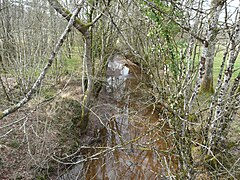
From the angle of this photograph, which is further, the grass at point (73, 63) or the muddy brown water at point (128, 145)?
the grass at point (73, 63)

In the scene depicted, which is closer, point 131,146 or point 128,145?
point 131,146

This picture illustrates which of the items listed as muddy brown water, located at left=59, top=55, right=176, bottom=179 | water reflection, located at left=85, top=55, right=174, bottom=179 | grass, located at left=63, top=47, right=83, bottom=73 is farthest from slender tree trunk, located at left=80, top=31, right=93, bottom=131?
grass, located at left=63, top=47, right=83, bottom=73

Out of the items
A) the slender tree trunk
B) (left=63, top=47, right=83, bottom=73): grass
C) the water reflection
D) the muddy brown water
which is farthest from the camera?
(left=63, top=47, right=83, bottom=73): grass

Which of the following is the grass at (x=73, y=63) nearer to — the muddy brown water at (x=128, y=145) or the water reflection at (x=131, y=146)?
the muddy brown water at (x=128, y=145)

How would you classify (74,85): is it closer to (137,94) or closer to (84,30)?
(137,94)

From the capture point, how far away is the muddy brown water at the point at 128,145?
370 centimetres

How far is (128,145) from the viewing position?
6.10m

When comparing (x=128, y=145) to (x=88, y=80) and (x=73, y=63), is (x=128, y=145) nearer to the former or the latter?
(x=88, y=80)

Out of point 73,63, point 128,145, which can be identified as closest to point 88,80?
point 128,145

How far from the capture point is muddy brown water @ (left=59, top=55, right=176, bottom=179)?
370cm

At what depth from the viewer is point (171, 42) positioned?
3.74 meters

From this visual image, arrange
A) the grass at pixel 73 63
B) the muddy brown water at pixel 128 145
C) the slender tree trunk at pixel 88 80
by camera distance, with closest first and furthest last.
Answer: the muddy brown water at pixel 128 145 → the slender tree trunk at pixel 88 80 → the grass at pixel 73 63

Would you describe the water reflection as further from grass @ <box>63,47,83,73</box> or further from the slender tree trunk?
grass @ <box>63,47,83,73</box>

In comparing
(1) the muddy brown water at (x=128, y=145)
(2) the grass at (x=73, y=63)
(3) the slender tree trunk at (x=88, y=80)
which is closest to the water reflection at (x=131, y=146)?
(1) the muddy brown water at (x=128, y=145)
